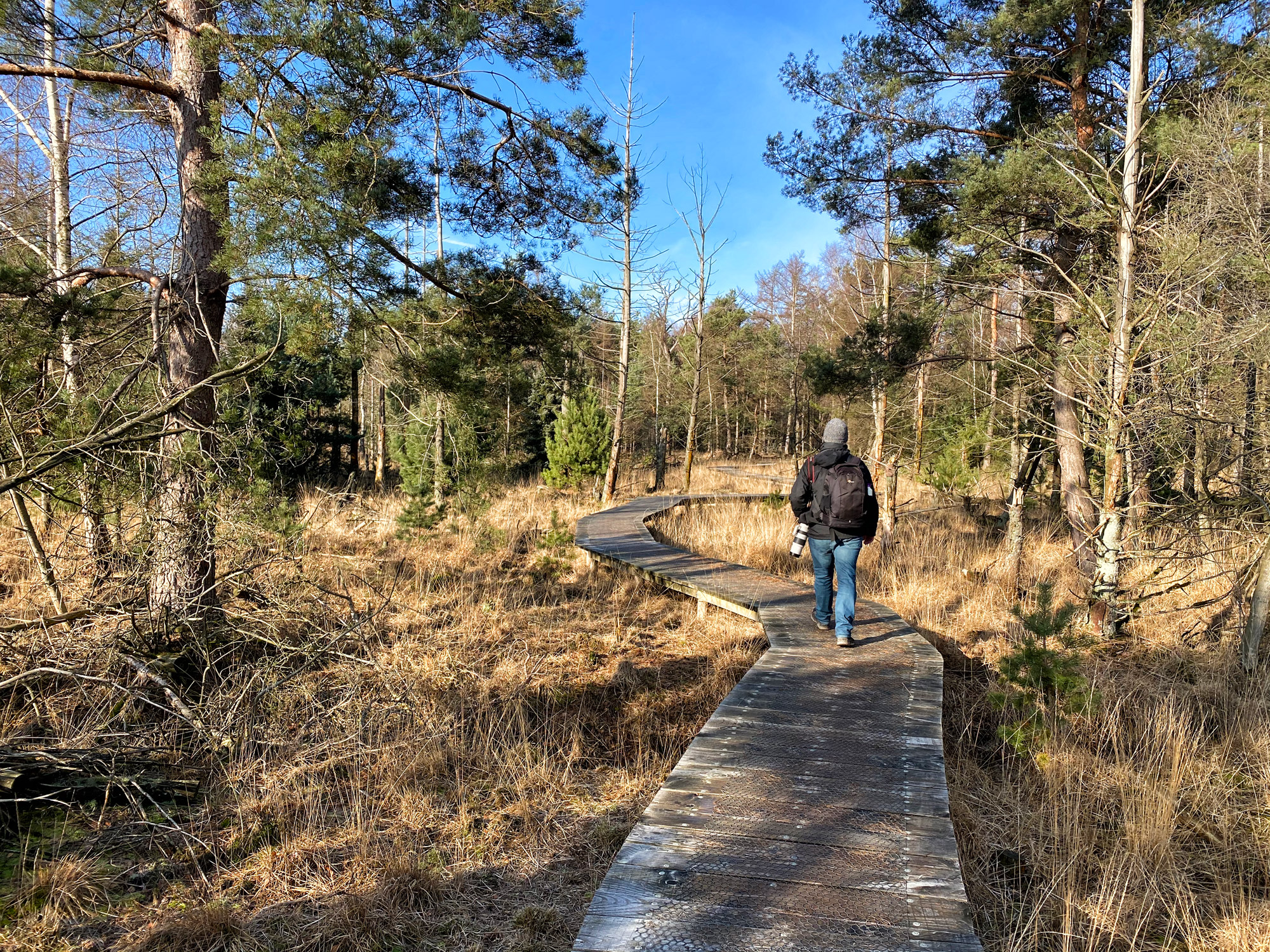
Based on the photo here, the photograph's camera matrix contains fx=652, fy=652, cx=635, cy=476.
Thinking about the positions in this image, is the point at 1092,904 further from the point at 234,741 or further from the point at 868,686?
the point at 234,741

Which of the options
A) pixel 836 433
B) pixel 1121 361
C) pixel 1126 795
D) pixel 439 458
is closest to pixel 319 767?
pixel 836 433

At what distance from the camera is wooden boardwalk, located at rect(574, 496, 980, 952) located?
84.9 inches

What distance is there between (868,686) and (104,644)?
16.2 ft

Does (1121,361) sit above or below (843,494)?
above

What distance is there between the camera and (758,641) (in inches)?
296

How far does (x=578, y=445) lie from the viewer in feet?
59.3

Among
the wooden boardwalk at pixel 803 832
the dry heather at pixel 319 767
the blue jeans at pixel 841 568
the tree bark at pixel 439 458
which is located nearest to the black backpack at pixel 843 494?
the blue jeans at pixel 841 568

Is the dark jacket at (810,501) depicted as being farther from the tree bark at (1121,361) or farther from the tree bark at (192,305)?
the tree bark at (192,305)

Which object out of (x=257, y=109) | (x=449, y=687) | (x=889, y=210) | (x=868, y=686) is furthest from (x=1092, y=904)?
(x=889, y=210)

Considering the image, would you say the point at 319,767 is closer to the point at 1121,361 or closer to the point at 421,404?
the point at 421,404

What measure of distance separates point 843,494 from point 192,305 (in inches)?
219

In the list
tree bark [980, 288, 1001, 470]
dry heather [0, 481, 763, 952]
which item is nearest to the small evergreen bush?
dry heather [0, 481, 763, 952]

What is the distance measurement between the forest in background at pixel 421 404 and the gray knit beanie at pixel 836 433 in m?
1.43

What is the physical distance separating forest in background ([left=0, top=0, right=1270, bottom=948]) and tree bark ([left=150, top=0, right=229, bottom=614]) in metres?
0.04
